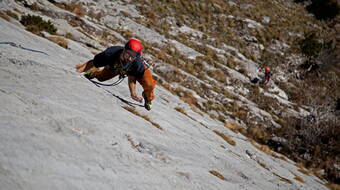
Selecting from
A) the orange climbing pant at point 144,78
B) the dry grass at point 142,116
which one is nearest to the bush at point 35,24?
the orange climbing pant at point 144,78

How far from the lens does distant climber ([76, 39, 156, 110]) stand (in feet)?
17.7

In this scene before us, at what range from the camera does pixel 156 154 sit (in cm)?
362

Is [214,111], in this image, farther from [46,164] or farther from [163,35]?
[46,164]

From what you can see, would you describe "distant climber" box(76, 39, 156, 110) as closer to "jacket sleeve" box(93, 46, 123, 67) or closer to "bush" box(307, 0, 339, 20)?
"jacket sleeve" box(93, 46, 123, 67)

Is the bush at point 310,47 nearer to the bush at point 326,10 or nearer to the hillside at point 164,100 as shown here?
the hillside at point 164,100

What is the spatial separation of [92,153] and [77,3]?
1767 centimetres

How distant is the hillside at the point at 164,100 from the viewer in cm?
247

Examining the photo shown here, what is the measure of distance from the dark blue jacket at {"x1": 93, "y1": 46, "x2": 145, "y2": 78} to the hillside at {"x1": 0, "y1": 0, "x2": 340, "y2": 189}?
2.13 ft

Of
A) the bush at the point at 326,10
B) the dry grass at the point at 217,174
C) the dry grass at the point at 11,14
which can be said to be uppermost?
the bush at the point at 326,10

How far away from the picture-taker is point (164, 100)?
9.02 m

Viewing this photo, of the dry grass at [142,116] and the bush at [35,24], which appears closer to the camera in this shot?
the dry grass at [142,116]

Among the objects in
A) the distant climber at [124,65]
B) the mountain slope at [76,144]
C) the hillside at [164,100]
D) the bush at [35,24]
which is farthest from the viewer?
the bush at [35,24]

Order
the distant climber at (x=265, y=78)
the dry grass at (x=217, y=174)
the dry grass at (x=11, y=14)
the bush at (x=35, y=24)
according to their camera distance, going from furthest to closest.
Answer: the distant climber at (x=265, y=78), the dry grass at (x=11, y=14), the bush at (x=35, y=24), the dry grass at (x=217, y=174)

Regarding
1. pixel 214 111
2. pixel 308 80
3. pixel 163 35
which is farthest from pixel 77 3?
pixel 308 80
